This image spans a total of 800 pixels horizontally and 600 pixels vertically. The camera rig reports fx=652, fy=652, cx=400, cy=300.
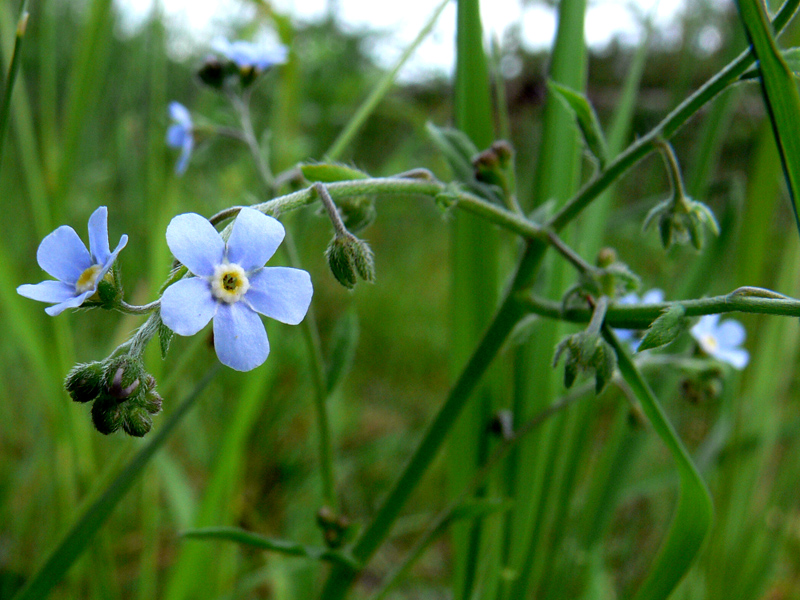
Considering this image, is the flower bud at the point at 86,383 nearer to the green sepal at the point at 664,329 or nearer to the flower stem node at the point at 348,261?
the flower stem node at the point at 348,261

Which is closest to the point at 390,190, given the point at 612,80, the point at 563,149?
the point at 563,149

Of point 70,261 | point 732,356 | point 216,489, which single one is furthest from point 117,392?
point 732,356

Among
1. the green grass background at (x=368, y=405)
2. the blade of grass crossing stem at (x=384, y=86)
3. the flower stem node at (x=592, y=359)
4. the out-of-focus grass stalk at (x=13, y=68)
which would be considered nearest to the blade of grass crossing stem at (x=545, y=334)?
the green grass background at (x=368, y=405)

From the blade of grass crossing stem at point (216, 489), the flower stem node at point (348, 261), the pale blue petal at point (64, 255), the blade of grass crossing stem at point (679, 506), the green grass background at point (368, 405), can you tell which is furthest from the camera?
the blade of grass crossing stem at point (216, 489)

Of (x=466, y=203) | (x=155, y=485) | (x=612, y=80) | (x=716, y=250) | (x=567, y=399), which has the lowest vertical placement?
(x=155, y=485)

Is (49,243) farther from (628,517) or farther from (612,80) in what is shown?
(612,80)
